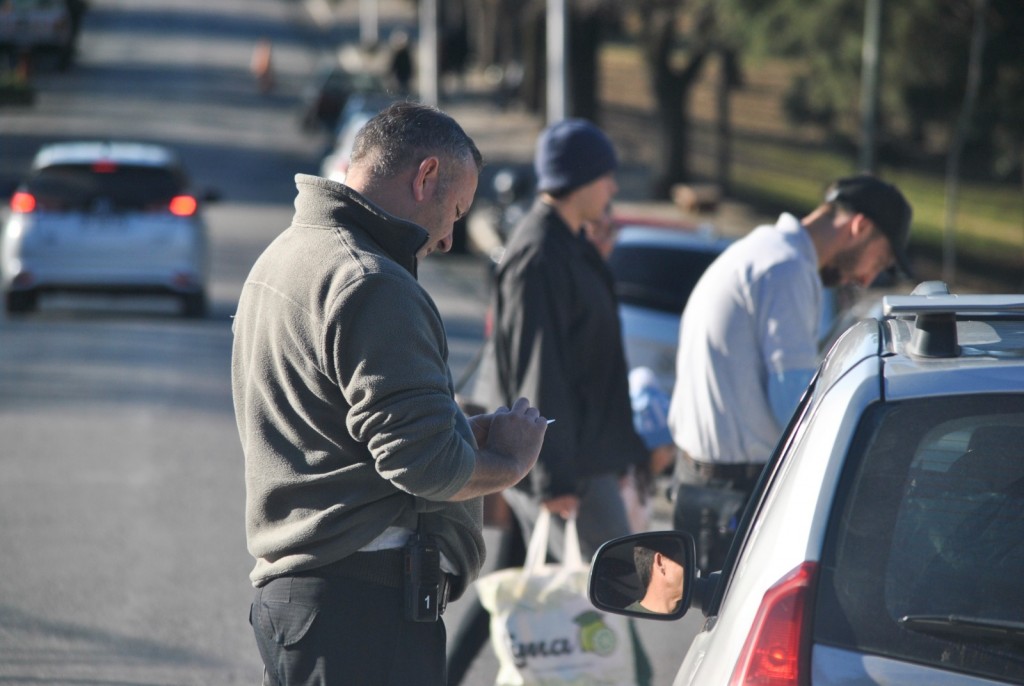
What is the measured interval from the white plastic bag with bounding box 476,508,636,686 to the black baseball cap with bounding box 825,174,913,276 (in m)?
1.41

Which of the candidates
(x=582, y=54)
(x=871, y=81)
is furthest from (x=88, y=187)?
(x=582, y=54)

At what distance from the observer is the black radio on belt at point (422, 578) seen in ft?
9.28

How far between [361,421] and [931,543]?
102 centimetres

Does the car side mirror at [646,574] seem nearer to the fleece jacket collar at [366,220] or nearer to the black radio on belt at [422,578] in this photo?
the black radio on belt at [422,578]

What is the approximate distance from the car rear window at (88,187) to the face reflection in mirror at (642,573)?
40.9 ft

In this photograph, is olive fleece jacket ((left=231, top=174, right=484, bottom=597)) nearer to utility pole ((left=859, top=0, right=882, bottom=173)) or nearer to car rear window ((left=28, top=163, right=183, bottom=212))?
car rear window ((left=28, top=163, right=183, bottom=212))

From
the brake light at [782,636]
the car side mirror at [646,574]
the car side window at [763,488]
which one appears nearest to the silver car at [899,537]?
the brake light at [782,636]

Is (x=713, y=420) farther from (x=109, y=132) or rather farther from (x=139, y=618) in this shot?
(x=109, y=132)

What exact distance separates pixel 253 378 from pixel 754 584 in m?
1.09

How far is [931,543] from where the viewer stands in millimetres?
2207

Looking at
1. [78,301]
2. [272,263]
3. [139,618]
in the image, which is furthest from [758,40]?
[272,263]

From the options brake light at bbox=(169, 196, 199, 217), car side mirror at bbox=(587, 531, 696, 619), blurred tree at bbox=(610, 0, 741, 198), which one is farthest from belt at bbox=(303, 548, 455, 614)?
blurred tree at bbox=(610, 0, 741, 198)

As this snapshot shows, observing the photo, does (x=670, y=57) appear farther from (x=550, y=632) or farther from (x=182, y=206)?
(x=550, y=632)

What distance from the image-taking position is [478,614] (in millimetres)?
4707
